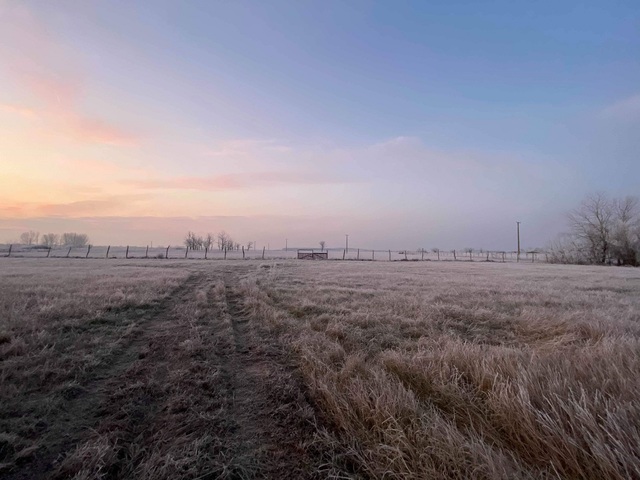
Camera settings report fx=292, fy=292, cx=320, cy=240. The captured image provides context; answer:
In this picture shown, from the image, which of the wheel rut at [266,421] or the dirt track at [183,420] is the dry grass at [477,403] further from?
the dirt track at [183,420]

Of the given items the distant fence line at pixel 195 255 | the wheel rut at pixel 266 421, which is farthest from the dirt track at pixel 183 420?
the distant fence line at pixel 195 255

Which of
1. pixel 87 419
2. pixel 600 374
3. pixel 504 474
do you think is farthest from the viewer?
pixel 87 419

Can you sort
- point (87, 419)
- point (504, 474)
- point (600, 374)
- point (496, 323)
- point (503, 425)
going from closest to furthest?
point (504, 474), point (503, 425), point (600, 374), point (87, 419), point (496, 323)

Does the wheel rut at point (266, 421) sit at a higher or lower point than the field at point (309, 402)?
lower

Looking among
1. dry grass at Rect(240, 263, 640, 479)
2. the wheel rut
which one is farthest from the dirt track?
dry grass at Rect(240, 263, 640, 479)

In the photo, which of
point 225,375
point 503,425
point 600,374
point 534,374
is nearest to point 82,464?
point 225,375

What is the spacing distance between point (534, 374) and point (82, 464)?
4.61 m

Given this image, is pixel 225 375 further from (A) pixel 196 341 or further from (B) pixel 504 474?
(B) pixel 504 474

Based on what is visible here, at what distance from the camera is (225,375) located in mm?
4590

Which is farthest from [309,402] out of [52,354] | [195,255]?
[195,255]

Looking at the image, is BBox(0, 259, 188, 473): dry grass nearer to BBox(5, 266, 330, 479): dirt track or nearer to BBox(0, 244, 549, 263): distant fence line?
BBox(5, 266, 330, 479): dirt track

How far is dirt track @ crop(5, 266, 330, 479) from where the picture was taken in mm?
2598

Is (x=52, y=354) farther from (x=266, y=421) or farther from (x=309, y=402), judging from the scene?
(x=309, y=402)

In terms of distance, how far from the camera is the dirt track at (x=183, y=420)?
2.60 meters
